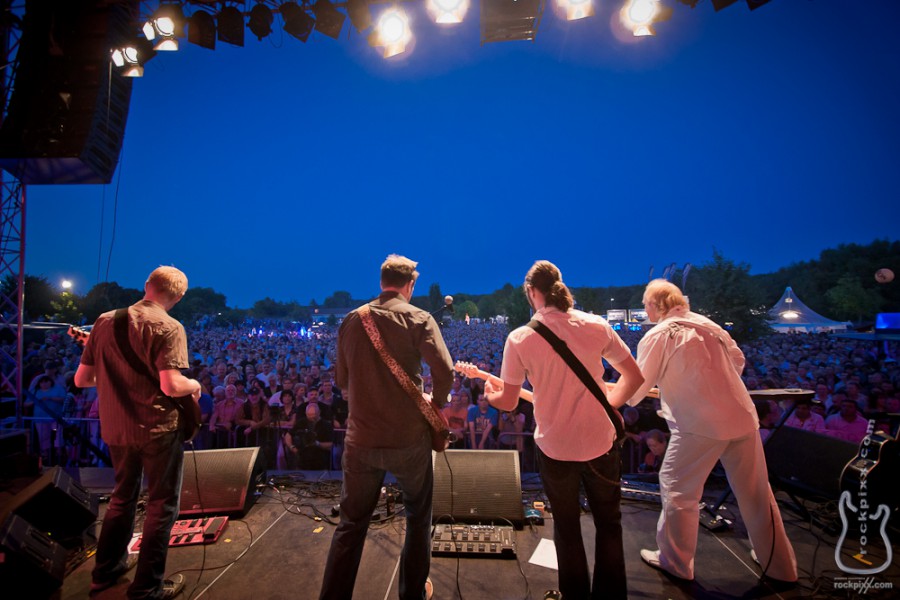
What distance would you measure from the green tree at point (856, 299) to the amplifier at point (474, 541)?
136 ft

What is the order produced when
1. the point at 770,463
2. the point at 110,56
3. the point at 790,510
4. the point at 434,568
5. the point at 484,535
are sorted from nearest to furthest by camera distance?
1. the point at 434,568
2. the point at 484,535
3. the point at 790,510
4. the point at 770,463
5. the point at 110,56

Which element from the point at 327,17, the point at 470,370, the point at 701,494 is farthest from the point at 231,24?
the point at 701,494

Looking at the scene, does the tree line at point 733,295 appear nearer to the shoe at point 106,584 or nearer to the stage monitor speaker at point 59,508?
the stage monitor speaker at point 59,508

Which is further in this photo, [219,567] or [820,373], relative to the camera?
[820,373]

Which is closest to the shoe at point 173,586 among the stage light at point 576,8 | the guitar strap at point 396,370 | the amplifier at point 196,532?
the amplifier at point 196,532

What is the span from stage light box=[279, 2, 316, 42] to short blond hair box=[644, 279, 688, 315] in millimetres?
4475

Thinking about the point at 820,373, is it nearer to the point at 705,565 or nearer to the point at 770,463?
the point at 770,463

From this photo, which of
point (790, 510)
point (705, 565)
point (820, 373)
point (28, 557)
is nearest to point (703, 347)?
point (705, 565)

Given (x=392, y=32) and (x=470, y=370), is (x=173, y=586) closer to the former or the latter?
(x=470, y=370)

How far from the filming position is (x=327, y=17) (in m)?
4.37

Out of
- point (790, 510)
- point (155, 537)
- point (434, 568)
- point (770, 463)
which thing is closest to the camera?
point (155, 537)

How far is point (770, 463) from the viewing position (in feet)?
12.4

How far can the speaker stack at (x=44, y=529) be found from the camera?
2.23 meters

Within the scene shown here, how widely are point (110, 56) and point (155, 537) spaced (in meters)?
5.33
